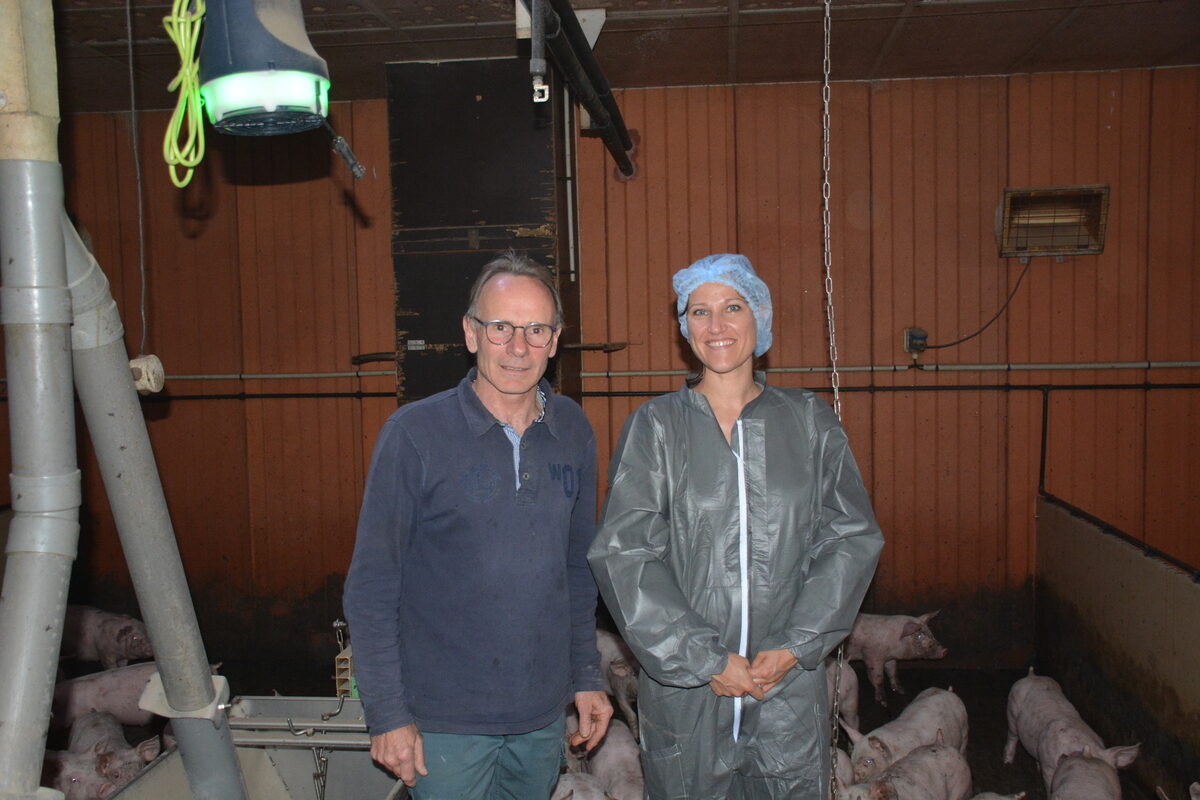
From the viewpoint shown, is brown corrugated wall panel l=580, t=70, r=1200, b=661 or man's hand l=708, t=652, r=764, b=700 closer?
man's hand l=708, t=652, r=764, b=700

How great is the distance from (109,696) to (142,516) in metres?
3.81

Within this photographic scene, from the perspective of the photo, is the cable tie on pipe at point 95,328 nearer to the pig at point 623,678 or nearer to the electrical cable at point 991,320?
the pig at point 623,678

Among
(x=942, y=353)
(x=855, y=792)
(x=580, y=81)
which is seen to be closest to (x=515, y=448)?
(x=580, y=81)

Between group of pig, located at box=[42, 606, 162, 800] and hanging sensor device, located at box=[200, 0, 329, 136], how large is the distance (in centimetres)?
185

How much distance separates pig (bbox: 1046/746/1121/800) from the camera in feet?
10.8

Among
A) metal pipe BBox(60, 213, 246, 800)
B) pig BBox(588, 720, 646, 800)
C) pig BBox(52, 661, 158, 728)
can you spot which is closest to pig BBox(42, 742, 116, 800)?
pig BBox(52, 661, 158, 728)

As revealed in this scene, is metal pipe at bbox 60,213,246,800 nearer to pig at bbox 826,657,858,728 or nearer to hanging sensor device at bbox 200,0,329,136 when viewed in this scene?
hanging sensor device at bbox 200,0,329,136

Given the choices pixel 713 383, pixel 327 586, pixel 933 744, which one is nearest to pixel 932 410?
pixel 933 744

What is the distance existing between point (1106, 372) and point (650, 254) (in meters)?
3.09

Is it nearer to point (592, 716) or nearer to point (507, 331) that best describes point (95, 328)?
point (507, 331)

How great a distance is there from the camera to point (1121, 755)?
3.66 metres

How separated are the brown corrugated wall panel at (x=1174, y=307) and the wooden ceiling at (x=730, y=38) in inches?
14.2

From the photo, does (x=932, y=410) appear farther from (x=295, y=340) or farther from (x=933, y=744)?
(x=295, y=340)

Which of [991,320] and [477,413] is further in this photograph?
[991,320]
